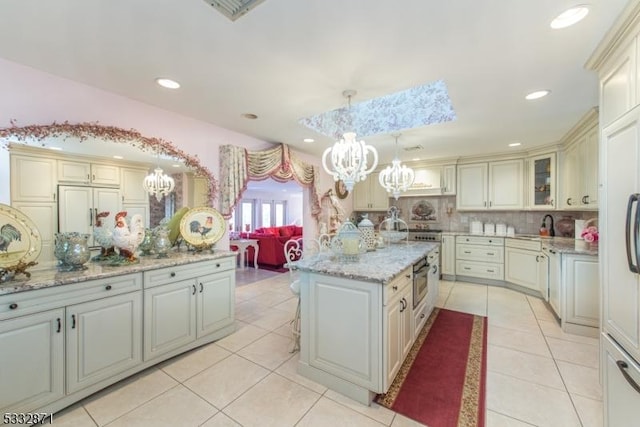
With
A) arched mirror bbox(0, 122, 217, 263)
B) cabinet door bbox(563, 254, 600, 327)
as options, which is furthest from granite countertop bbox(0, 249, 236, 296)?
cabinet door bbox(563, 254, 600, 327)

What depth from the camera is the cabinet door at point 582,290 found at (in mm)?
2758

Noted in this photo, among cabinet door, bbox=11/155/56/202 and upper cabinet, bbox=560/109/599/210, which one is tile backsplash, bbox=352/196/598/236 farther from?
cabinet door, bbox=11/155/56/202

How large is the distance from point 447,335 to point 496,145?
10.4 feet

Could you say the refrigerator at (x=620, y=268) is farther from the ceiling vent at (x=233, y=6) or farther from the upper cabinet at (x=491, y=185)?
the upper cabinet at (x=491, y=185)

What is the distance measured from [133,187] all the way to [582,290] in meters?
4.84

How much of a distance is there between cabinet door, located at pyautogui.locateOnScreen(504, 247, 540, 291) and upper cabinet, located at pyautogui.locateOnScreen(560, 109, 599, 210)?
2.96 feet

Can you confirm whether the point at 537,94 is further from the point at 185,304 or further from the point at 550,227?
the point at 185,304

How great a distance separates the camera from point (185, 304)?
7.83 ft

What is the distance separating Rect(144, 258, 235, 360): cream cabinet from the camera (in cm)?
216

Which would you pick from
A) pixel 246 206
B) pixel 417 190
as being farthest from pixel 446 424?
pixel 246 206

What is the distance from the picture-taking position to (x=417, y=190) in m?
5.49

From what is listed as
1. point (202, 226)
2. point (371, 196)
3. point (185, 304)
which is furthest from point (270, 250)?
point (185, 304)

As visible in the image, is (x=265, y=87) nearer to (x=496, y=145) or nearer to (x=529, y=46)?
(x=529, y=46)

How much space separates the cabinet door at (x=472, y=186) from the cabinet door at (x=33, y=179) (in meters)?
5.82
